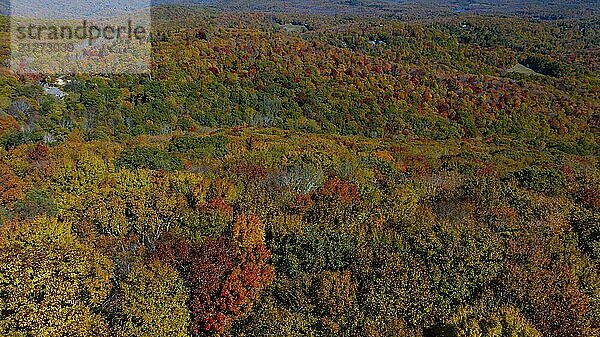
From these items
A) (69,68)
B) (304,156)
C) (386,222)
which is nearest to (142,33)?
(69,68)

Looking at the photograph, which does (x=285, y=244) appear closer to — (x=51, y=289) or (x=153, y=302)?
(x=153, y=302)

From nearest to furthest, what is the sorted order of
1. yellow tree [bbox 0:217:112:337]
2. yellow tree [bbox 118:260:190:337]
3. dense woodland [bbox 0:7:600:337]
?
yellow tree [bbox 0:217:112:337], yellow tree [bbox 118:260:190:337], dense woodland [bbox 0:7:600:337]

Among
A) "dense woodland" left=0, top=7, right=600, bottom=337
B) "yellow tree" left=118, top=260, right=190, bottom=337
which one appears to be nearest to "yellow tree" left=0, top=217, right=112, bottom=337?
"dense woodland" left=0, top=7, right=600, bottom=337

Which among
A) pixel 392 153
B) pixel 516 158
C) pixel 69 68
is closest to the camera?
pixel 392 153

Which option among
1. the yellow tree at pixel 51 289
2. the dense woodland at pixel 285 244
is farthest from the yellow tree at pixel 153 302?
the yellow tree at pixel 51 289

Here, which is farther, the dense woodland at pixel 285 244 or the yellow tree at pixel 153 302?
the dense woodland at pixel 285 244

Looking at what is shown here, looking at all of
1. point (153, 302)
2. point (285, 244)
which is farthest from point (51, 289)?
point (285, 244)

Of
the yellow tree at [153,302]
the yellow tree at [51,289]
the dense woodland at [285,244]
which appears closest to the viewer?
the yellow tree at [51,289]

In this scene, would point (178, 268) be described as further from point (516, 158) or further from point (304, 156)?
point (516, 158)

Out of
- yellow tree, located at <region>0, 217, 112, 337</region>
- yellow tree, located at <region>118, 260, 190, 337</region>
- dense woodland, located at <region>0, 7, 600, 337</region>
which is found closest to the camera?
yellow tree, located at <region>0, 217, 112, 337</region>

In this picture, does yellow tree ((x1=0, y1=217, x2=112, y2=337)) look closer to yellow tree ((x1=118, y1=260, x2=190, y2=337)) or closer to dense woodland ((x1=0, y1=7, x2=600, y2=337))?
dense woodland ((x1=0, y1=7, x2=600, y2=337))

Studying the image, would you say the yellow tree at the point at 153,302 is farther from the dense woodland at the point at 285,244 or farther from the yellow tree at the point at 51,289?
the yellow tree at the point at 51,289
